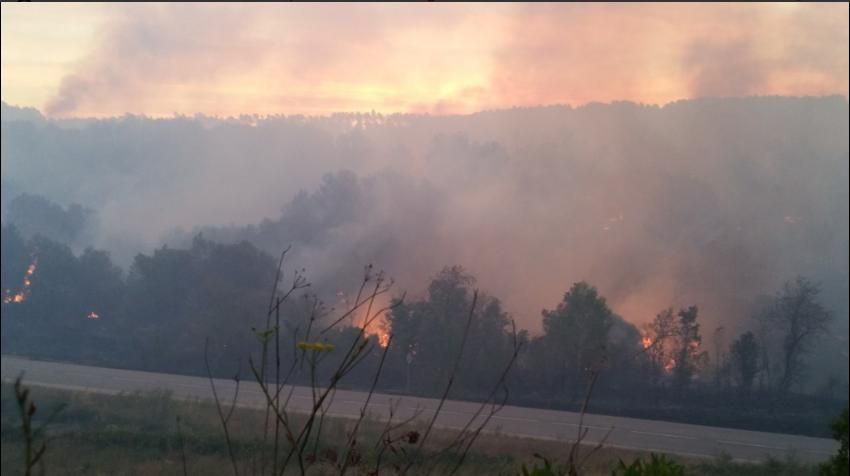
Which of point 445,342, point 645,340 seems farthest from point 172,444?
point 645,340

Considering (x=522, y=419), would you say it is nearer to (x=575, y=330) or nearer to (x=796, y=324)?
(x=575, y=330)

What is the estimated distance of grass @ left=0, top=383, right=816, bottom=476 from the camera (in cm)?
875

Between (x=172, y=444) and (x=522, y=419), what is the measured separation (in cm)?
761

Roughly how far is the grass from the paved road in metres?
0.58

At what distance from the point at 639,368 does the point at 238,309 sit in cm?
853

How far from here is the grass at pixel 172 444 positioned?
875 cm

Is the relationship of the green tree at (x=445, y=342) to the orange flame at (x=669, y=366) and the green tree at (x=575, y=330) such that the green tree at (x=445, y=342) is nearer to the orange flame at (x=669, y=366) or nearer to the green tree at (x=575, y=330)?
the green tree at (x=575, y=330)

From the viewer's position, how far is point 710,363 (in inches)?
783

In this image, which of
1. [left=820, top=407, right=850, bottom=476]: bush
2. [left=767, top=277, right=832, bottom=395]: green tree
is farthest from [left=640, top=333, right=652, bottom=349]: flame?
[left=820, top=407, right=850, bottom=476]: bush

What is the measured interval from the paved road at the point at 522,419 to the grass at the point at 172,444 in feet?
1.90

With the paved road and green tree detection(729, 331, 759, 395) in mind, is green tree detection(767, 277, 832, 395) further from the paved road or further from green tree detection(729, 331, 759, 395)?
the paved road

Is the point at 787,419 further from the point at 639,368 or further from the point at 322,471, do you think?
the point at 322,471

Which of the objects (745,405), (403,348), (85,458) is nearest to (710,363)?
(745,405)

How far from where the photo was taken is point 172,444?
470 inches
